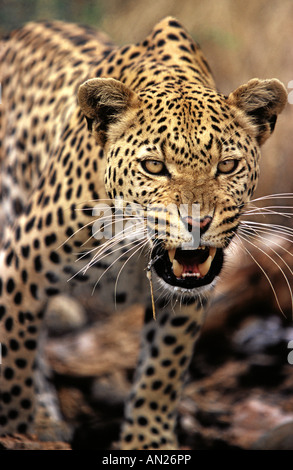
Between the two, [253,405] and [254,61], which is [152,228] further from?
[254,61]

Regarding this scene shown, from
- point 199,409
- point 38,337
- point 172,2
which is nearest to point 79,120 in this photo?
point 38,337

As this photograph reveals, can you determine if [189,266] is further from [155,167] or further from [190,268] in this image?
[155,167]

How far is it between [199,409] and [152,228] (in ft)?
6.87

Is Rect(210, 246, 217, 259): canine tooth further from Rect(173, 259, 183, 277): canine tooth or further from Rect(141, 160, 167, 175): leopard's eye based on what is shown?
Rect(141, 160, 167, 175): leopard's eye

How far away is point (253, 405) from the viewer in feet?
16.0

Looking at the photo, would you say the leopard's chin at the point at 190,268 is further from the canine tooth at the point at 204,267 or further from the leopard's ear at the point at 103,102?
the leopard's ear at the point at 103,102

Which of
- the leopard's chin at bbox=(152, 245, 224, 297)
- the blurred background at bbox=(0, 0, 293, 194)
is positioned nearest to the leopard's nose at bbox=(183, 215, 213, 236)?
the leopard's chin at bbox=(152, 245, 224, 297)

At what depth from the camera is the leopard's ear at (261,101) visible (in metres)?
3.41

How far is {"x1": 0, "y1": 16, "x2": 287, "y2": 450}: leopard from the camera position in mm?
3191

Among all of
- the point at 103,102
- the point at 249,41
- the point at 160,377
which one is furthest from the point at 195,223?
the point at 249,41

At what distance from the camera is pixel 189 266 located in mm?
3246

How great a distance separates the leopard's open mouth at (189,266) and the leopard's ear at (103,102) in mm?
642

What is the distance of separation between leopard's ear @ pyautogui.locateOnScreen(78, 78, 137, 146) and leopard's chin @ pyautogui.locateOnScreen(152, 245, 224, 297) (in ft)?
2.12

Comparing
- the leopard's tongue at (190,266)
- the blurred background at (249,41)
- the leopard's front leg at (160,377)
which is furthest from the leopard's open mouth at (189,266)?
the blurred background at (249,41)
